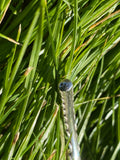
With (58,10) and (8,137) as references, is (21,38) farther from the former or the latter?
(8,137)

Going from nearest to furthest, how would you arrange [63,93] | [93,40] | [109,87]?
1. [63,93]
2. [93,40]
3. [109,87]

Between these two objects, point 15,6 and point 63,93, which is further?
point 15,6

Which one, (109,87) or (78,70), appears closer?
(78,70)

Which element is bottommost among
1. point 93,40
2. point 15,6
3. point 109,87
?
point 109,87

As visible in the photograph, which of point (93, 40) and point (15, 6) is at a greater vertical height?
point (15, 6)

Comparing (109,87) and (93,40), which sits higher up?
(93,40)

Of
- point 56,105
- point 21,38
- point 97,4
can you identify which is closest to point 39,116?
point 56,105

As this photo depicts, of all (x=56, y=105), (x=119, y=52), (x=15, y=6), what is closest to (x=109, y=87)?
(x=119, y=52)

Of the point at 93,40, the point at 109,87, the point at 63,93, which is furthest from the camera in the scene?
the point at 109,87

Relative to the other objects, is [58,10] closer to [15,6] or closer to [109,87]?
[15,6]
